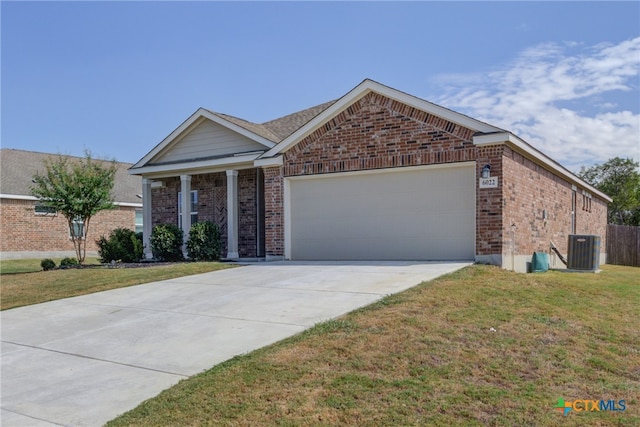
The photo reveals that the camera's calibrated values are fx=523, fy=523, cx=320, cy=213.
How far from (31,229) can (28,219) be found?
0.51 m

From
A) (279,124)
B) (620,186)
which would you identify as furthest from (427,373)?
(620,186)

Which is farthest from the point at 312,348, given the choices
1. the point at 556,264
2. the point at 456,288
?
the point at 556,264

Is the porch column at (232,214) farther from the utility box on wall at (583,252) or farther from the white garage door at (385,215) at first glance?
the utility box on wall at (583,252)

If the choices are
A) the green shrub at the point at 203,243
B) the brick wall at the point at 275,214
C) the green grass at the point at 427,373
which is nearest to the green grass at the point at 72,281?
the brick wall at the point at 275,214

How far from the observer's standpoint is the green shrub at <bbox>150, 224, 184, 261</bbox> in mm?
16281

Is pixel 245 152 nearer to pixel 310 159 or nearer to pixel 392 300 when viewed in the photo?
pixel 310 159

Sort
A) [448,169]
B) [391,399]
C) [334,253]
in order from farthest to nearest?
1. [334,253]
2. [448,169]
3. [391,399]

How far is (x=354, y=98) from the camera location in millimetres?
13195

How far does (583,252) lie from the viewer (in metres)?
14.4

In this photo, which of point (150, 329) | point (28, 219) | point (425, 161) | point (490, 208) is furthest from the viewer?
point (28, 219)

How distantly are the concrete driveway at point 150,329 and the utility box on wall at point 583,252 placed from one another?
5363 millimetres

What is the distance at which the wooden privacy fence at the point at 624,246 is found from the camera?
76.9 feet

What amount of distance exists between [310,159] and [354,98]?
2030 mm

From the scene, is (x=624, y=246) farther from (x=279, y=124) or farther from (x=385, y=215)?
(x=279, y=124)
